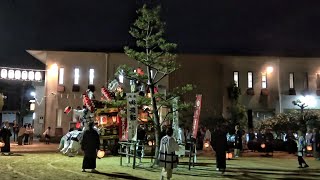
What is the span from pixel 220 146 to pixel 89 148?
16.4 feet

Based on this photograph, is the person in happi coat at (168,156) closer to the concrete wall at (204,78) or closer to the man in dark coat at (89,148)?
the man in dark coat at (89,148)

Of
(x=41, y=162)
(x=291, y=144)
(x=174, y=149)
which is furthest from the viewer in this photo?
(x=291, y=144)

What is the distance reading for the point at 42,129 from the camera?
33625mm

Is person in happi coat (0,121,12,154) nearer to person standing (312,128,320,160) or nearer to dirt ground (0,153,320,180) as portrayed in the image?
dirt ground (0,153,320,180)

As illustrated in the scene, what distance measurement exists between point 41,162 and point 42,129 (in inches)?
710

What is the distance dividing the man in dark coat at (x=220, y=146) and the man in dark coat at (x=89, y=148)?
4592mm

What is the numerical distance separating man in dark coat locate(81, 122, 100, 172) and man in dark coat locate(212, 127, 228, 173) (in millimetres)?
4592

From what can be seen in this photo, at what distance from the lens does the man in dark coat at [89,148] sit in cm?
1370

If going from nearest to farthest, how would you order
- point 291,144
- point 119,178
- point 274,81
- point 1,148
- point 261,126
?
point 119,178, point 1,148, point 291,144, point 261,126, point 274,81

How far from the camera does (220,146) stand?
1444 centimetres

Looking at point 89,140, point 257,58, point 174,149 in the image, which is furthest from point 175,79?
point 174,149

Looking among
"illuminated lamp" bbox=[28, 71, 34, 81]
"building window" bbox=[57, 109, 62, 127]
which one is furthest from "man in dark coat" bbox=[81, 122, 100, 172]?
"building window" bbox=[57, 109, 62, 127]

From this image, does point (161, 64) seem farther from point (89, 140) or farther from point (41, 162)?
point (41, 162)

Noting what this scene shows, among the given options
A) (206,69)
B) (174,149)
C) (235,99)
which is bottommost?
(174,149)
